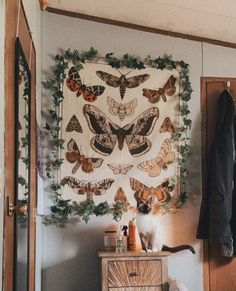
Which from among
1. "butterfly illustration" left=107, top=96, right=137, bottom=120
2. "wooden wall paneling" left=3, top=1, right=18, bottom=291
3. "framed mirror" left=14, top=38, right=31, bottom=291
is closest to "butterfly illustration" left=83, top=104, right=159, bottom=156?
"butterfly illustration" left=107, top=96, right=137, bottom=120

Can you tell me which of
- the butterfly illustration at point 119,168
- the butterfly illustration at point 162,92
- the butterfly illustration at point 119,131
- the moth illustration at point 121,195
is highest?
the butterfly illustration at point 162,92

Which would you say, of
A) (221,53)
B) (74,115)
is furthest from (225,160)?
(74,115)

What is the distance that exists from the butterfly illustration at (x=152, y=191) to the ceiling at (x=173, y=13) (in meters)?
1.22

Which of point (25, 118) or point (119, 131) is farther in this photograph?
point (119, 131)

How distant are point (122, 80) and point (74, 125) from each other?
525 millimetres

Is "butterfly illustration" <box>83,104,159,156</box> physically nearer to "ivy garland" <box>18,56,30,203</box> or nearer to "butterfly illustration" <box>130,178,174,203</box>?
"butterfly illustration" <box>130,178,174,203</box>

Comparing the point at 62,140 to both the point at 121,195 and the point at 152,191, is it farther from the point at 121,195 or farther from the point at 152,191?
the point at 152,191

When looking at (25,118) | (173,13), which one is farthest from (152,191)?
(25,118)

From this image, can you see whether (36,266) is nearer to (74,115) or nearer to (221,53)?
(74,115)

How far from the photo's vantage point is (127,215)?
3.55 m

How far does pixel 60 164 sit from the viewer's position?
11.4 feet

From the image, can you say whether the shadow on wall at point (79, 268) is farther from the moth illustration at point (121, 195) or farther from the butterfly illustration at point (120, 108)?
the butterfly illustration at point (120, 108)

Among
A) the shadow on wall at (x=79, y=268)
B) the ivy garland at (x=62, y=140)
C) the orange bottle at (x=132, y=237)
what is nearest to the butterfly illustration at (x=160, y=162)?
the ivy garland at (x=62, y=140)

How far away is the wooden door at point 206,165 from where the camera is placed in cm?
360
